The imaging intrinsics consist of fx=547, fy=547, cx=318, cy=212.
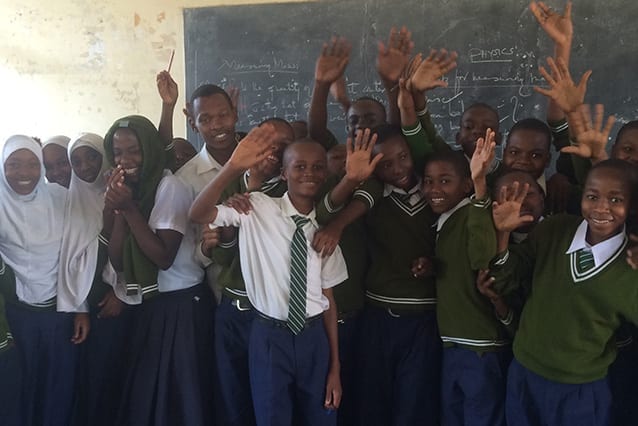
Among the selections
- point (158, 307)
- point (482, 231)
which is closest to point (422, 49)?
point (482, 231)

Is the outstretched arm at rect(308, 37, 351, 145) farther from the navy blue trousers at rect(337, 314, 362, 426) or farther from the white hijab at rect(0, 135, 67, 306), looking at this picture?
the white hijab at rect(0, 135, 67, 306)

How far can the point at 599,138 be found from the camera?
67.1 inches

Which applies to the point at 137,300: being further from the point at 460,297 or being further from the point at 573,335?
the point at 573,335

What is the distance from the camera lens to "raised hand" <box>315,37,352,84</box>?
2.20 metres

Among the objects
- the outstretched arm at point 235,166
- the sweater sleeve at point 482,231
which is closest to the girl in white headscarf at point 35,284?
the outstretched arm at point 235,166

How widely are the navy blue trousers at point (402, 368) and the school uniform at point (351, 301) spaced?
2.4 inches

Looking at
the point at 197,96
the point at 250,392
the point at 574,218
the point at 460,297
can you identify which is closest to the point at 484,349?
the point at 460,297

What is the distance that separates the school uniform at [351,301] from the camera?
1967mm

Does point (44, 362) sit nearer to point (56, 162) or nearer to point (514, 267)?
point (56, 162)

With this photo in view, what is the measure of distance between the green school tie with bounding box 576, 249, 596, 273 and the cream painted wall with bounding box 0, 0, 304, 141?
308 centimetres

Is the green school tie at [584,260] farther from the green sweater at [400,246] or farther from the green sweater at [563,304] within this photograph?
the green sweater at [400,246]

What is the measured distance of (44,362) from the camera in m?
2.02

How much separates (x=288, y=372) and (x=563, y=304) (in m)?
0.85

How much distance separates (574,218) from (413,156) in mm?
571
